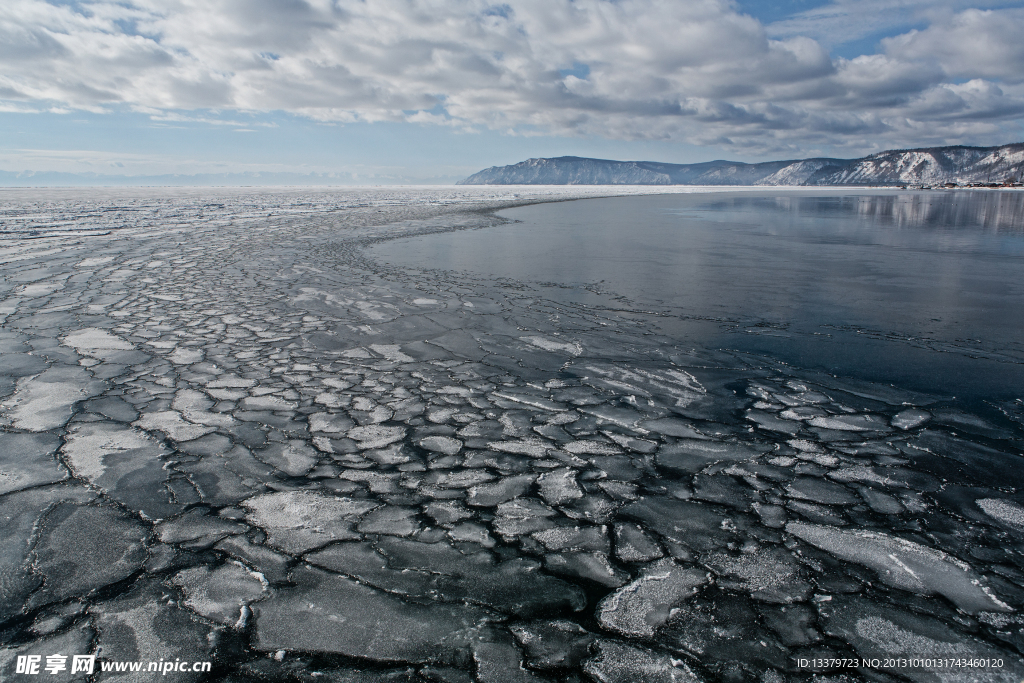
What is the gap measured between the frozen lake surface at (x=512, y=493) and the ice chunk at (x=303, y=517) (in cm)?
1

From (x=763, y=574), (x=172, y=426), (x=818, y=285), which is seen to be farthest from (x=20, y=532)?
(x=818, y=285)

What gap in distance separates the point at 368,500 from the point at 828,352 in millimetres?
3701

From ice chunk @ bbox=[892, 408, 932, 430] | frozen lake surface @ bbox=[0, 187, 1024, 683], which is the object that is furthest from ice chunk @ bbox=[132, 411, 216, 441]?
ice chunk @ bbox=[892, 408, 932, 430]

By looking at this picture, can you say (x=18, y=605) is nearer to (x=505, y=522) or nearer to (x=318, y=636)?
(x=318, y=636)

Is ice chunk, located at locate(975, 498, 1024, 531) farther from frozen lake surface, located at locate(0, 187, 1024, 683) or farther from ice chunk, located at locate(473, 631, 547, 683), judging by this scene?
ice chunk, located at locate(473, 631, 547, 683)

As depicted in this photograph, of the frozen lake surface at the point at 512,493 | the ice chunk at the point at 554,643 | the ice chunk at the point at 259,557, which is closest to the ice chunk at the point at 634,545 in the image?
the frozen lake surface at the point at 512,493

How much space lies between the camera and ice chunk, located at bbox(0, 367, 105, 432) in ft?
9.82

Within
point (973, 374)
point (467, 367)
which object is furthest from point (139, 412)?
point (973, 374)

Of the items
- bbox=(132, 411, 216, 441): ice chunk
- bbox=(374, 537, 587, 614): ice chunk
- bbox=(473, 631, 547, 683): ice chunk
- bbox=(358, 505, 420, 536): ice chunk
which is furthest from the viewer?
bbox=(132, 411, 216, 441): ice chunk

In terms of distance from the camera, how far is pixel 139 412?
10.2ft

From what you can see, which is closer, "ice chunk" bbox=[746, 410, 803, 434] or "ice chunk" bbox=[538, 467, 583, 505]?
"ice chunk" bbox=[538, 467, 583, 505]

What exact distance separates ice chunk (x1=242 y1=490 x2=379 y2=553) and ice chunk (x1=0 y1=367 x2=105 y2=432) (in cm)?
168

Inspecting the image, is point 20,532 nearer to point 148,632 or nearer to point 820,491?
point 148,632

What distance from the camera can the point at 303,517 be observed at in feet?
7.13
